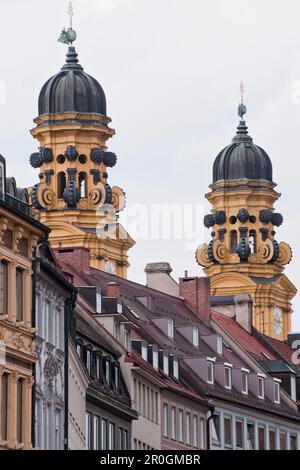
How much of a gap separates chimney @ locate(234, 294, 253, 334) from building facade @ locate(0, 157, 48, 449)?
5102cm

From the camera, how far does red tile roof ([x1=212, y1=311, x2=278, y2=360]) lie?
112 m

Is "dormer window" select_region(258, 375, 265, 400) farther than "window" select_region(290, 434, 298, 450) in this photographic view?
No

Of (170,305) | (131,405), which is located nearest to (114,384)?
(131,405)

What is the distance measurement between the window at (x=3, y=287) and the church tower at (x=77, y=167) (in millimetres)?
104626

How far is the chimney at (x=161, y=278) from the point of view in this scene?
376 feet

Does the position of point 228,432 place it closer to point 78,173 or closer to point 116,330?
point 116,330

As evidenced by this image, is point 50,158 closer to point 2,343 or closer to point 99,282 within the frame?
point 99,282

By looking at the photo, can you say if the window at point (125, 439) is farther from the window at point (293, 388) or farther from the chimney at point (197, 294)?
the chimney at point (197, 294)

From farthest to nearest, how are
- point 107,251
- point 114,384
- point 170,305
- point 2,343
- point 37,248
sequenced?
1. point 107,251
2. point 170,305
3. point 114,384
4. point 37,248
5. point 2,343

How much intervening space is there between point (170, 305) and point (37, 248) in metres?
39.9

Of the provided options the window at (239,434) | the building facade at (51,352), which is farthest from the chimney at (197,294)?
the building facade at (51,352)

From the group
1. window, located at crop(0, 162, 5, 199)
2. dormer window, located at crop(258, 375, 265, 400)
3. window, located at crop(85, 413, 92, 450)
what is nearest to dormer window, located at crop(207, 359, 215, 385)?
dormer window, located at crop(258, 375, 265, 400)

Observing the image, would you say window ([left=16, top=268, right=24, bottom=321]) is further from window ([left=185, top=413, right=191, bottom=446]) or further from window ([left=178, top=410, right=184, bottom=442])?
window ([left=185, top=413, right=191, bottom=446])
